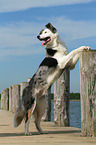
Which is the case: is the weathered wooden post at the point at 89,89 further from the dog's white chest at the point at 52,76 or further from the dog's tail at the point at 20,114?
the dog's tail at the point at 20,114

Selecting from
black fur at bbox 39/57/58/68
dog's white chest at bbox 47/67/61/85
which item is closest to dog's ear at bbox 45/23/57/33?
black fur at bbox 39/57/58/68

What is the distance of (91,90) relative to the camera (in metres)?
4.88

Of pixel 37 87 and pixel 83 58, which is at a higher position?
pixel 83 58

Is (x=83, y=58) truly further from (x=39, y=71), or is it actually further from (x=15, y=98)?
(x=15, y=98)

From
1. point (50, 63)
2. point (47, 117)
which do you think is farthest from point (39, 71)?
point (47, 117)

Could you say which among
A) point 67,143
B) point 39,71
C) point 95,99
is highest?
point 39,71

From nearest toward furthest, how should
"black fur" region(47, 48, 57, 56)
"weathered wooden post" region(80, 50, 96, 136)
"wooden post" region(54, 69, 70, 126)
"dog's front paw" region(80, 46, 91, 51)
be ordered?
"weathered wooden post" region(80, 50, 96, 136)
"dog's front paw" region(80, 46, 91, 51)
"black fur" region(47, 48, 57, 56)
"wooden post" region(54, 69, 70, 126)

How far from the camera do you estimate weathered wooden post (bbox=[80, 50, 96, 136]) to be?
487 centimetres

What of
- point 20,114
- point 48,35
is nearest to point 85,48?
point 48,35

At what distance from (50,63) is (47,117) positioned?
4066 millimetres

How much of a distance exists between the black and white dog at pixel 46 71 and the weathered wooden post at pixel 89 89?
1.07 ft

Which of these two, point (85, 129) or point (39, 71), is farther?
point (39, 71)

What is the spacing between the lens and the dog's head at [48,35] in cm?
541

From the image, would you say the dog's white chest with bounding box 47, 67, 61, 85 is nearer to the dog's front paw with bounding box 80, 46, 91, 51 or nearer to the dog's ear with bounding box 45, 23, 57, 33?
the dog's front paw with bounding box 80, 46, 91, 51
